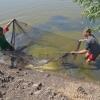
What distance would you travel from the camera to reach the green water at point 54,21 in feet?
48.5

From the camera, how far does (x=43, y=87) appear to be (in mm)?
11125

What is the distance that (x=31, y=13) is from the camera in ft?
78.8

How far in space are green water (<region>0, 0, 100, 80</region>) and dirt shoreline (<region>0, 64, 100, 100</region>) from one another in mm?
1317

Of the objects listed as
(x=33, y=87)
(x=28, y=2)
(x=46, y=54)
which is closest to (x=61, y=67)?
(x=46, y=54)

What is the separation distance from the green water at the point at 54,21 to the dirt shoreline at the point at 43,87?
132cm

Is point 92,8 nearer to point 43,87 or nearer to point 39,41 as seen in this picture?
point 43,87

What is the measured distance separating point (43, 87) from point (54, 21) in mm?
11072

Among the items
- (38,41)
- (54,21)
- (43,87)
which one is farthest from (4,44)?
(54,21)

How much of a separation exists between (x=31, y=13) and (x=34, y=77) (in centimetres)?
Answer: 1177

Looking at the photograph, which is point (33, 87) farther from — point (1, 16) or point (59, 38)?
point (1, 16)

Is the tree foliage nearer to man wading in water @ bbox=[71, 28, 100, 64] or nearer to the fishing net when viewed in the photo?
man wading in water @ bbox=[71, 28, 100, 64]

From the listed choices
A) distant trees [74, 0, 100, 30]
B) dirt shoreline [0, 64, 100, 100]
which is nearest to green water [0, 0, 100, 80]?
dirt shoreline [0, 64, 100, 100]

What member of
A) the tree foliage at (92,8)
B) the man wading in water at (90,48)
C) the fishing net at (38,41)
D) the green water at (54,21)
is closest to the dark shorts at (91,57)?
the man wading in water at (90,48)

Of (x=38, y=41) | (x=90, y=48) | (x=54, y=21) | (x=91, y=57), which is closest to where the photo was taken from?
(x=91, y=57)
